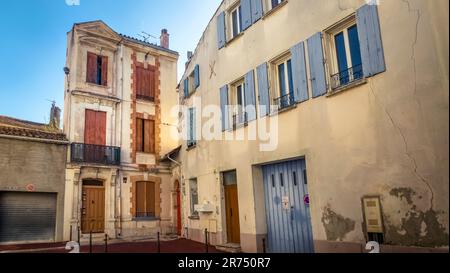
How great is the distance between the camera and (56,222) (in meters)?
14.5

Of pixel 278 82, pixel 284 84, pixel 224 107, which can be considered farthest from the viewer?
pixel 224 107

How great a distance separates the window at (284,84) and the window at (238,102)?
1395 mm

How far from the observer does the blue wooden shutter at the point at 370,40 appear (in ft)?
21.4

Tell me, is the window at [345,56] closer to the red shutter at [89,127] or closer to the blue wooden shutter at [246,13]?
the blue wooden shutter at [246,13]

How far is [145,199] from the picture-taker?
1702cm

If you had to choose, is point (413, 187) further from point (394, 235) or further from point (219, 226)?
point (219, 226)

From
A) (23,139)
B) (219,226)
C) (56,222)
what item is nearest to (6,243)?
(56,222)

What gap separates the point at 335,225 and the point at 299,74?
11.7 feet

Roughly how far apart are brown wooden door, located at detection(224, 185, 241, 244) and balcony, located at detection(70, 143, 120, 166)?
7285 mm

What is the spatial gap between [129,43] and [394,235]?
52.0 ft

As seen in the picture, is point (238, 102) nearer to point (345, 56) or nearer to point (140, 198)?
point (345, 56)

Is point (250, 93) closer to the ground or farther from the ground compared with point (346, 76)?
farther from the ground

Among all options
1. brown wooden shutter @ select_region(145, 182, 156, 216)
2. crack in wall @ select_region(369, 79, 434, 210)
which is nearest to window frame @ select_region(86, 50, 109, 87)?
brown wooden shutter @ select_region(145, 182, 156, 216)

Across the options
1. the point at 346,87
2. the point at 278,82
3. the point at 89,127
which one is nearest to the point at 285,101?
the point at 278,82
